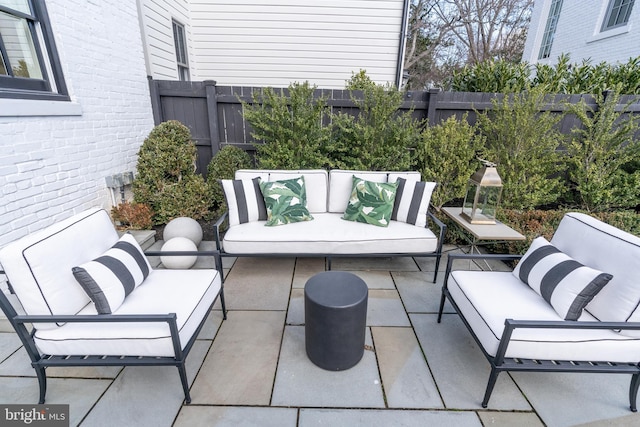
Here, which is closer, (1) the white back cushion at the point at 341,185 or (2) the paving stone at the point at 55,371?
(2) the paving stone at the point at 55,371

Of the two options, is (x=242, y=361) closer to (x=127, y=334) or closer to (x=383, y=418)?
(x=127, y=334)

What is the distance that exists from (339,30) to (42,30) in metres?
4.80

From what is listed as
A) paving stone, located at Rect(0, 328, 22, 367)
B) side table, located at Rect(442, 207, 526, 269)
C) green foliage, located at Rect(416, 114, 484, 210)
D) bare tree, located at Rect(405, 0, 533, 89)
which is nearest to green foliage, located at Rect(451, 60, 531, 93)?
green foliage, located at Rect(416, 114, 484, 210)

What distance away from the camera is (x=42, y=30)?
2859 mm

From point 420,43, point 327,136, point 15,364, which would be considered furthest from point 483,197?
point 420,43

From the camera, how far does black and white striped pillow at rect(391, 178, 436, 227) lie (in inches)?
126

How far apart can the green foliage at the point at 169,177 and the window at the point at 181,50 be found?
2.33 m

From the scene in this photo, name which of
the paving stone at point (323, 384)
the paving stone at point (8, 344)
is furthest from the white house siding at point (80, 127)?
the paving stone at point (323, 384)

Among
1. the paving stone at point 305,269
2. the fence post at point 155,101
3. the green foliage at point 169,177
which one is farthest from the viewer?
the fence post at point 155,101

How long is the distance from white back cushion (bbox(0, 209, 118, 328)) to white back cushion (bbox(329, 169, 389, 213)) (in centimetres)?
234

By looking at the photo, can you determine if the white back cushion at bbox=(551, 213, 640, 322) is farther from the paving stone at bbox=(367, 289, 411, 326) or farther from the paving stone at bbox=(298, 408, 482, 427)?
the paving stone at bbox=(367, 289, 411, 326)

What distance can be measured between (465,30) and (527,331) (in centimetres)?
1354

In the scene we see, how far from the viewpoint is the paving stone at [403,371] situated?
5.85ft

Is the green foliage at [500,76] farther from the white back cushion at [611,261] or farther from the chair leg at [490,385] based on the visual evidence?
the chair leg at [490,385]
